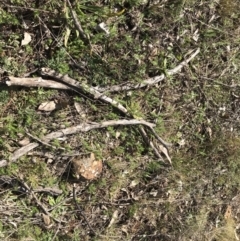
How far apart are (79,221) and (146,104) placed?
3.61 ft

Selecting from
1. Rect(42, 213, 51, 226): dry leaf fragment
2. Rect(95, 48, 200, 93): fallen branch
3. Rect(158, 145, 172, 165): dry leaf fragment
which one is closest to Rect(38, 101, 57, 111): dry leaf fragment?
Rect(95, 48, 200, 93): fallen branch

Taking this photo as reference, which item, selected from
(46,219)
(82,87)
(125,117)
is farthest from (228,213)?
(82,87)

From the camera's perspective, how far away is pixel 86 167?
3.46 meters

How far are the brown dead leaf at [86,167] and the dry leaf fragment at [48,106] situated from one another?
0.44m

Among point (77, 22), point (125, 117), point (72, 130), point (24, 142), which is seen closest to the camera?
point (77, 22)

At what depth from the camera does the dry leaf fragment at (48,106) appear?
335cm

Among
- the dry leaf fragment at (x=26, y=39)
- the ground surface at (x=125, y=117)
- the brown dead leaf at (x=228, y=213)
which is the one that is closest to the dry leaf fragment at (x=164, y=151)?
the ground surface at (x=125, y=117)

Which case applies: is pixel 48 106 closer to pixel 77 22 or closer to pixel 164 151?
pixel 77 22

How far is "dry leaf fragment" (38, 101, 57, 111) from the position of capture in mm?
3352

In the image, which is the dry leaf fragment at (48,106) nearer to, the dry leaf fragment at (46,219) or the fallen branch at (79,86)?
the fallen branch at (79,86)

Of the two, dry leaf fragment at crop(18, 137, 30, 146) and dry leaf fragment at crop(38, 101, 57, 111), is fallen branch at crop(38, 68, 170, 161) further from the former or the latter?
dry leaf fragment at crop(18, 137, 30, 146)

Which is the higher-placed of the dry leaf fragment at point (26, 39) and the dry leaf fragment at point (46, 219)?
the dry leaf fragment at point (26, 39)

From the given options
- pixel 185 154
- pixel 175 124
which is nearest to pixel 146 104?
pixel 175 124

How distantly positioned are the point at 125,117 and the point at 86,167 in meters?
0.50
